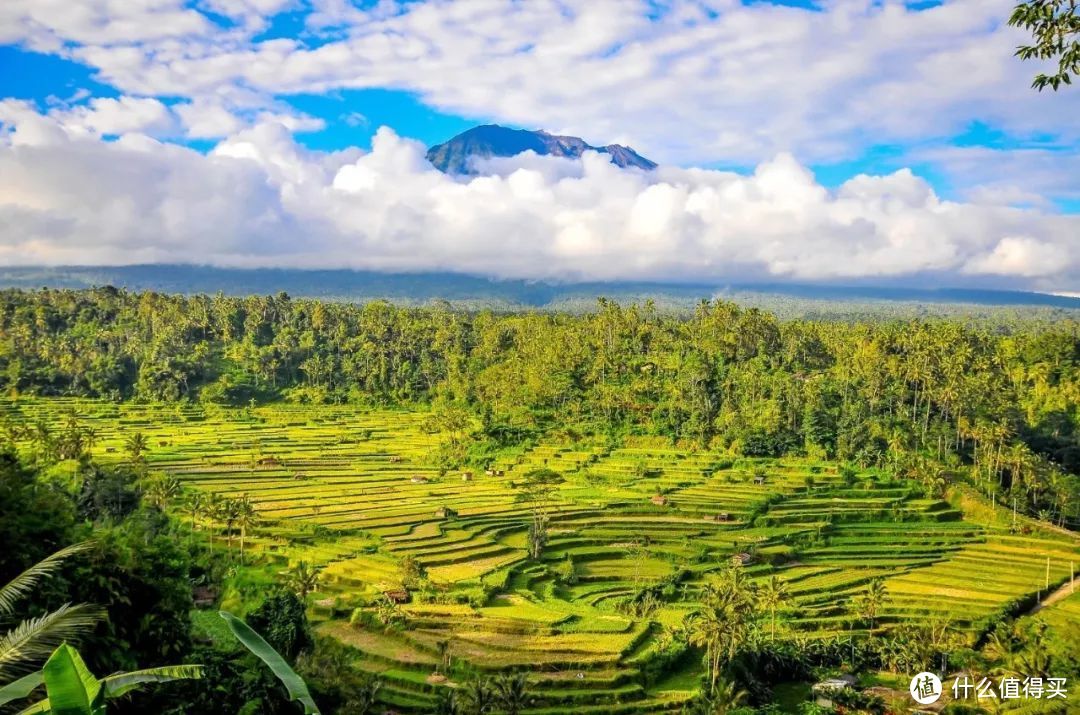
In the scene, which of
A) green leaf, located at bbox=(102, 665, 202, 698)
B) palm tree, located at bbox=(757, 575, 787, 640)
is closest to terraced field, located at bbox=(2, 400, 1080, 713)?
palm tree, located at bbox=(757, 575, 787, 640)


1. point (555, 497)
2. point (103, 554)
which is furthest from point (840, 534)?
point (103, 554)

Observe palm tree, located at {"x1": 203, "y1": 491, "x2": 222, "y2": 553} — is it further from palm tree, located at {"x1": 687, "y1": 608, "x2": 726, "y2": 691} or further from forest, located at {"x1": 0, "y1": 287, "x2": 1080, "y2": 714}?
palm tree, located at {"x1": 687, "y1": 608, "x2": 726, "y2": 691}

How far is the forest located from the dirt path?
1.26ft

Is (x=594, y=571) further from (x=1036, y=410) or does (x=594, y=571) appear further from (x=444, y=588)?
(x=1036, y=410)

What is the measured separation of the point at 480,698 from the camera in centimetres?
2414

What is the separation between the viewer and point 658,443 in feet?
238

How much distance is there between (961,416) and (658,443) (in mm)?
29943

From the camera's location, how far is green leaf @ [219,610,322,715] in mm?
5762

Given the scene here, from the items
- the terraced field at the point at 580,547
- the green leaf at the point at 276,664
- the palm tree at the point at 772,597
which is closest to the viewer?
the green leaf at the point at 276,664

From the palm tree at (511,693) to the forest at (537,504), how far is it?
0.51 feet

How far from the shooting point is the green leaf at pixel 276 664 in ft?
18.9

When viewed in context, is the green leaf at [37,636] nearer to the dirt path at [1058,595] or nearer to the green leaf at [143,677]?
the green leaf at [143,677]

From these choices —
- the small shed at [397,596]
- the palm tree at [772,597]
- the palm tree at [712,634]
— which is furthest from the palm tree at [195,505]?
the palm tree at [772,597]

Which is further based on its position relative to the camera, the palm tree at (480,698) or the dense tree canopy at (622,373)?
the dense tree canopy at (622,373)
